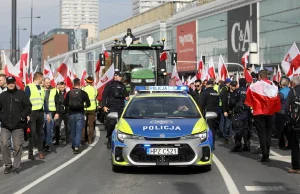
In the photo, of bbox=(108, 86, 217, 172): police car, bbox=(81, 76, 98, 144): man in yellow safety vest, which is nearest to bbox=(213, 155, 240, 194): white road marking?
bbox=(108, 86, 217, 172): police car

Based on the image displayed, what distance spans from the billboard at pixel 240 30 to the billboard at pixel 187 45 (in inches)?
441

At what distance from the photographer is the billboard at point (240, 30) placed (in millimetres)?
70438

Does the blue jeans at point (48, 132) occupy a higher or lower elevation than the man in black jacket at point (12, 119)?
lower

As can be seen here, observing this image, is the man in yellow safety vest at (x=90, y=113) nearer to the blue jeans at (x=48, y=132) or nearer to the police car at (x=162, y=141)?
the blue jeans at (x=48, y=132)

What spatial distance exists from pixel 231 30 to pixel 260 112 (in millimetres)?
64308

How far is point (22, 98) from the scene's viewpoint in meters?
11.2

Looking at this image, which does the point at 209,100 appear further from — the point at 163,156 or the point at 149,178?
the point at 149,178

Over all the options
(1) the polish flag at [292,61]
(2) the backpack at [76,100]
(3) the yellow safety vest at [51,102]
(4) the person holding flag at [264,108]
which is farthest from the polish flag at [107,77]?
(4) the person holding flag at [264,108]

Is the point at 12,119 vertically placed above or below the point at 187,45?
below

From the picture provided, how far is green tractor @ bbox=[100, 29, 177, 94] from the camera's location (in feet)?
70.8

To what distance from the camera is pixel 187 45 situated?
292 ft

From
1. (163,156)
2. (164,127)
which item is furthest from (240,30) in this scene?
(163,156)

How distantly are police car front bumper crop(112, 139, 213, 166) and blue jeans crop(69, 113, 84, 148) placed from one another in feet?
13.8

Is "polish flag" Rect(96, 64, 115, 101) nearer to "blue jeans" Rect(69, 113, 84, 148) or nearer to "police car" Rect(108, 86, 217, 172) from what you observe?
"blue jeans" Rect(69, 113, 84, 148)
